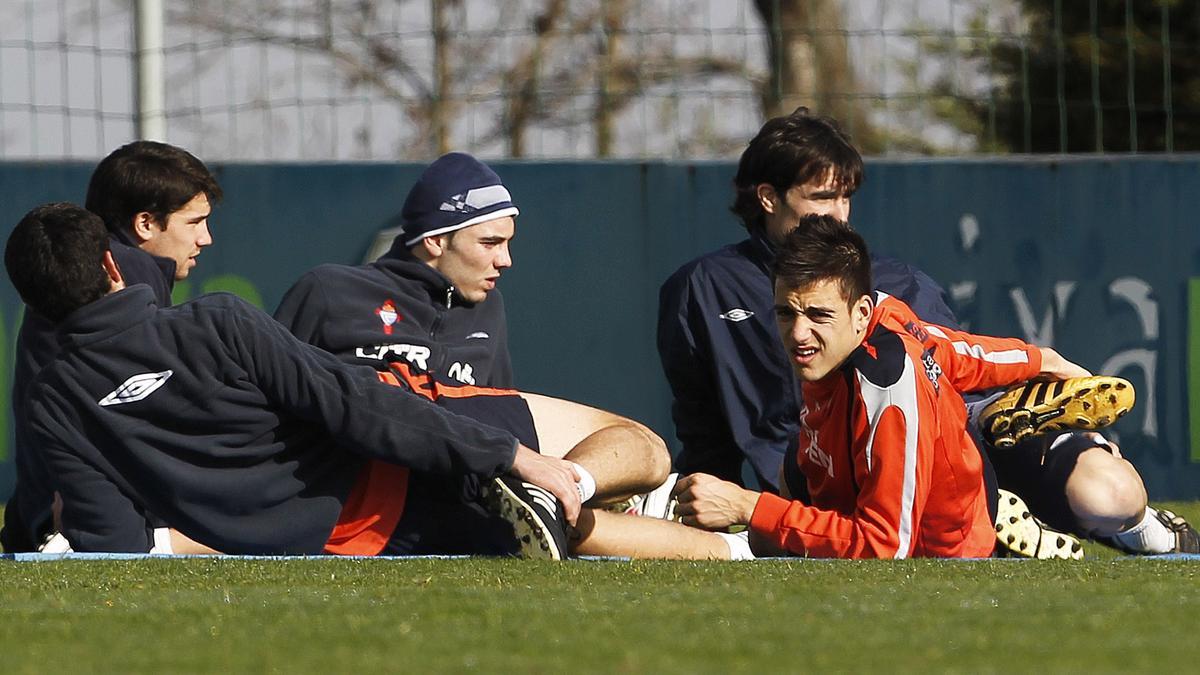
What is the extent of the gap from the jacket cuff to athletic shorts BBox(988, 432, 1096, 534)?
38.6 inches

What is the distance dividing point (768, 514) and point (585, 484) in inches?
18.5

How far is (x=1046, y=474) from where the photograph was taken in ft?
17.1

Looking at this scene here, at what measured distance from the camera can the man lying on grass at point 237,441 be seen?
14.6 feet

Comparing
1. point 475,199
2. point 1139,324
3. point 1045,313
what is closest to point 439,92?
point 1045,313

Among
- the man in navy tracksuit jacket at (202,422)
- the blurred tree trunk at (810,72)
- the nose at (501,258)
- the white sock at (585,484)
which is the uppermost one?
the blurred tree trunk at (810,72)

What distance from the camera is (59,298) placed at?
14.8ft

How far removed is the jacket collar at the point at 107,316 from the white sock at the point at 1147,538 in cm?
270

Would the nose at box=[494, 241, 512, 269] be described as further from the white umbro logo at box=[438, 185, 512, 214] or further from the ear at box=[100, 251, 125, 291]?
the ear at box=[100, 251, 125, 291]

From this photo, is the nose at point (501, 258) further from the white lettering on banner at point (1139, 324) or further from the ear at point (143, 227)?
the white lettering on banner at point (1139, 324)

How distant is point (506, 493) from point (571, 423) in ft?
2.32

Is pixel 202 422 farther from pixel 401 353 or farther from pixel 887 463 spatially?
pixel 887 463

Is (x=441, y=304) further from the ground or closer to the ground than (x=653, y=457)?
further from the ground

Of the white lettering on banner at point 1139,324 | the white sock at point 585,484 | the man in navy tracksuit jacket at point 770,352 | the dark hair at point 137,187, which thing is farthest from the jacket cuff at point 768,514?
the white lettering on banner at point 1139,324

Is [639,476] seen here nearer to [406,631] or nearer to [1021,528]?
[1021,528]
